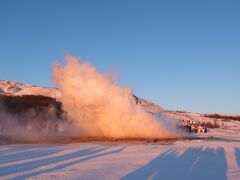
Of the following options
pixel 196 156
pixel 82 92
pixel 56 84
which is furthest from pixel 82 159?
pixel 56 84

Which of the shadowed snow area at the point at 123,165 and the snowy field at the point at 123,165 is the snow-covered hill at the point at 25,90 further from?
the snowy field at the point at 123,165

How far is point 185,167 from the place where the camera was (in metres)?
14.6

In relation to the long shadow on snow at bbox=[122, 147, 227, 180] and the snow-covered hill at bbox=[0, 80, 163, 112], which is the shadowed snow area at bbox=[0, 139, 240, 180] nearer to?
the long shadow on snow at bbox=[122, 147, 227, 180]

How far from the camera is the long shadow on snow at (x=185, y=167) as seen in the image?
41.7 ft

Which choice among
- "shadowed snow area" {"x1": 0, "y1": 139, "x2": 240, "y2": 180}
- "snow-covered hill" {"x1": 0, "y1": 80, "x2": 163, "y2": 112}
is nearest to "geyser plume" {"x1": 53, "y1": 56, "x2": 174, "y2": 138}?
"shadowed snow area" {"x1": 0, "y1": 139, "x2": 240, "y2": 180}

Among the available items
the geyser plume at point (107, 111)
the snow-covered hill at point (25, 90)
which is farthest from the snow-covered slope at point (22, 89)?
the geyser plume at point (107, 111)

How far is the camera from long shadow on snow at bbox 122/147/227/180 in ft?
41.7

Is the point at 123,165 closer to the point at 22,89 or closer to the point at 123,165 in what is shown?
the point at 123,165

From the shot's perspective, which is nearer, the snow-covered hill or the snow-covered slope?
the snow-covered hill

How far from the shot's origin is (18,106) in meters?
71.2

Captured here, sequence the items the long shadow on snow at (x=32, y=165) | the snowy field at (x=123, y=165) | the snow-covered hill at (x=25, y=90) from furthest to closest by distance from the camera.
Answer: the snow-covered hill at (x=25, y=90)
the long shadow on snow at (x=32, y=165)
the snowy field at (x=123, y=165)

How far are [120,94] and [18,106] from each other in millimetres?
43270

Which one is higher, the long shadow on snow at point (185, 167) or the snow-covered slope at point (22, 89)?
the snow-covered slope at point (22, 89)

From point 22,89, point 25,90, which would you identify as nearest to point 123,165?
point 25,90
